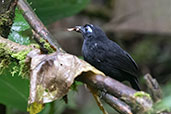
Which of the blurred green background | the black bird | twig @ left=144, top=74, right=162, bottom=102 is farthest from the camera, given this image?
the blurred green background

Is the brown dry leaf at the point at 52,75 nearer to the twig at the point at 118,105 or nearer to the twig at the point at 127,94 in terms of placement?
the twig at the point at 127,94

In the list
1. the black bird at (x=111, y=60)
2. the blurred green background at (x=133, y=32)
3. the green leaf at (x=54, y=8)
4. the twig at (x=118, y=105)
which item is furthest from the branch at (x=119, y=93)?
the blurred green background at (x=133, y=32)

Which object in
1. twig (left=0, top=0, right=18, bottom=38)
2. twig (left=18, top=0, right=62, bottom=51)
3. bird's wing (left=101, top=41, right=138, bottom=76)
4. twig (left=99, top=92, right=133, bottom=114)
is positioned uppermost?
twig (left=0, top=0, right=18, bottom=38)

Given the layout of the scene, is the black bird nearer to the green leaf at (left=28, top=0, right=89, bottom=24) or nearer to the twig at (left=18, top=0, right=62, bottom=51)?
the twig at (left=18, top=0, right=62, bottom=51)

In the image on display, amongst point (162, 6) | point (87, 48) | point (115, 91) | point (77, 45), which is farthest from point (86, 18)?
point (115, 91)

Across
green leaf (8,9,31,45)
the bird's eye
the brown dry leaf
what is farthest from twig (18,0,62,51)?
the bird's eye
